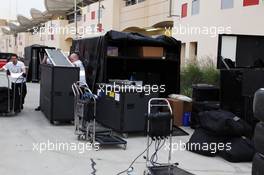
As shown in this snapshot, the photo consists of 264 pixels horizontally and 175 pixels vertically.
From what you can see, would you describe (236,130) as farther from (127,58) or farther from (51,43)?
(51,43)

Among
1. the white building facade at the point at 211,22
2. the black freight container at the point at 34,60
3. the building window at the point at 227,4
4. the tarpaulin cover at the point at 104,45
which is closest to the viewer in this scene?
the tarpaulin cover at the point at 104,45

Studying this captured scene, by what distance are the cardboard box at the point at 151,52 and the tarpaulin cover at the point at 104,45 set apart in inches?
4.2

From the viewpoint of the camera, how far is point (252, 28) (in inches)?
591

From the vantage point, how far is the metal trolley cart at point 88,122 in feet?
25.5

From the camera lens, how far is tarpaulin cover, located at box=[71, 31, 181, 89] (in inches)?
403

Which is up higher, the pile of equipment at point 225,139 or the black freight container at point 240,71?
the black freight container at point 240,71

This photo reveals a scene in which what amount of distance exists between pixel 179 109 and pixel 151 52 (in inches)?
66.1

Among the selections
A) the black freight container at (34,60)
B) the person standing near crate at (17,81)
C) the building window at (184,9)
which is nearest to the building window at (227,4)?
the building window at (184,9)

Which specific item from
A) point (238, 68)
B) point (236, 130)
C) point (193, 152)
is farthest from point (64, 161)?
point (238, 68)

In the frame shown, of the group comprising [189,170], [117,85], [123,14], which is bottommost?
[189,170]

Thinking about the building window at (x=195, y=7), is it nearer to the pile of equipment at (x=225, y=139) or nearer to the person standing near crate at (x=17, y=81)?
the person standing near crate at (x=17, y=81)

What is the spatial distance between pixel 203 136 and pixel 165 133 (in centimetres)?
199

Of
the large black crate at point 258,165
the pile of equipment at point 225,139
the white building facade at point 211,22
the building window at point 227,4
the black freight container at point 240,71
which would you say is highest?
the building window at point 227,4

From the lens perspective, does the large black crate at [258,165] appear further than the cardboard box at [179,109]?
No
